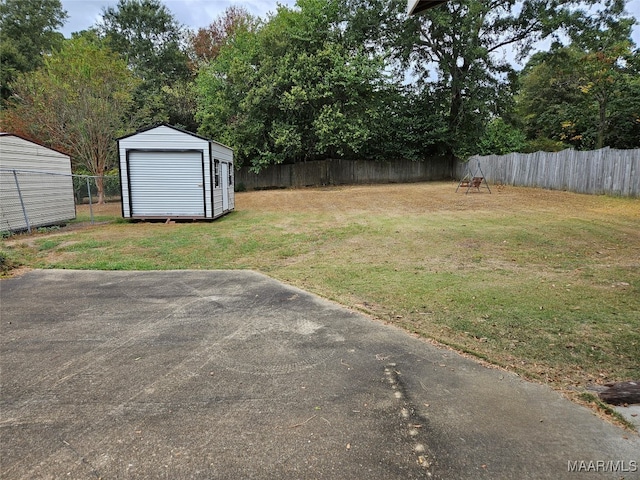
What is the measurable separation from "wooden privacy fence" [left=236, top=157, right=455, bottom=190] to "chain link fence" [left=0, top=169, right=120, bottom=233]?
12.4 m

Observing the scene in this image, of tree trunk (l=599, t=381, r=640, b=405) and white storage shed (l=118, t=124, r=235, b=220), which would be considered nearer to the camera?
tree trunk (l=599, t=381, r=640, b=405)

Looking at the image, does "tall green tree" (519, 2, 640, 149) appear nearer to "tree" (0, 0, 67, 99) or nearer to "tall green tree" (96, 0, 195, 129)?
"tall green tree" (96, 0, 195, 129)

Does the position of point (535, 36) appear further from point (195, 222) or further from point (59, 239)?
point (59, 239)

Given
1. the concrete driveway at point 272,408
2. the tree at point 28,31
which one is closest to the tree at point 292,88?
the tree at point 28,31

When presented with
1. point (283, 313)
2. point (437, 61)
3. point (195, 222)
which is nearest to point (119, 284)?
point (283, 313)

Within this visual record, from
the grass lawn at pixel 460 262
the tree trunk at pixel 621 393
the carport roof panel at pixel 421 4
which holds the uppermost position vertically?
the carport roof panel at pixel 421 4

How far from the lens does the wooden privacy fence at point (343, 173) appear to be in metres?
24.1

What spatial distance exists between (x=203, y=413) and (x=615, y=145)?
91.0 ft

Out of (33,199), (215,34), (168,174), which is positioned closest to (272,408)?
(168,174)

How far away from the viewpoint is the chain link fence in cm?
948

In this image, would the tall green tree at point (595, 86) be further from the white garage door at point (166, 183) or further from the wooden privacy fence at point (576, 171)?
the white garage door at point (166, 183)

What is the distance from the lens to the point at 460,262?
5945mm

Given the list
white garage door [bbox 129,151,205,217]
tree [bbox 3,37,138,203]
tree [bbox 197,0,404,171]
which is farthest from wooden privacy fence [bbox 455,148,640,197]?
tree [bbox 3,37,138,203]

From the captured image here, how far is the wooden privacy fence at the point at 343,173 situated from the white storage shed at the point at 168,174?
494 inches
